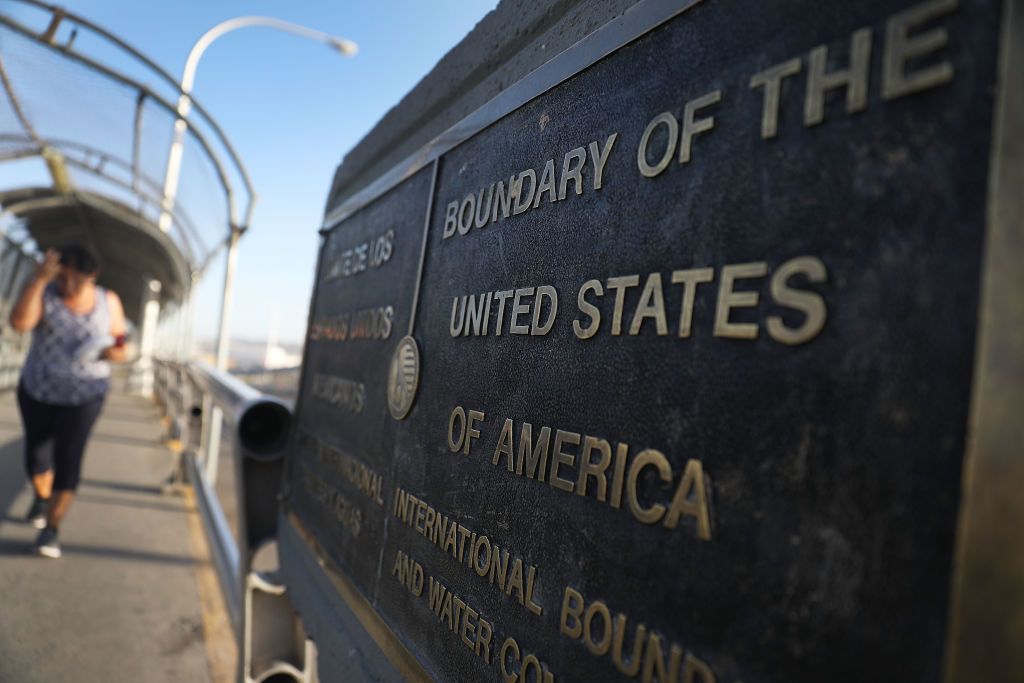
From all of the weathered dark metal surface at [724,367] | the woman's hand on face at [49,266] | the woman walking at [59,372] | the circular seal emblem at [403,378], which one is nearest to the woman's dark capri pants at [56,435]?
the woman walking at [59,372]

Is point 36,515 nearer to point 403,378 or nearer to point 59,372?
point 59,372

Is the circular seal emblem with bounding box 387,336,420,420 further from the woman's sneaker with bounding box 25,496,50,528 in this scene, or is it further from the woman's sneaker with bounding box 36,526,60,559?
the woman's sneaker with bounding box 25,496,50,528

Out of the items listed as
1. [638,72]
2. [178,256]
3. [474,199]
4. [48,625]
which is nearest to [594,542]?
[638,72]

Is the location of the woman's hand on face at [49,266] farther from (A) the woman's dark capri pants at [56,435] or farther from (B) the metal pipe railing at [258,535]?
(B) the metal pipe railing at [258,535]

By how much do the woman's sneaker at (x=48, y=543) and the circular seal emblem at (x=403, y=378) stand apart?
3.61 meters

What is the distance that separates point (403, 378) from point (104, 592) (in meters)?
3.18

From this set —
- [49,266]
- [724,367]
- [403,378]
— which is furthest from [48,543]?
[724,367]

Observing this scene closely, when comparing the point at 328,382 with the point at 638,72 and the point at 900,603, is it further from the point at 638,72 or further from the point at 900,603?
the point at 900,603

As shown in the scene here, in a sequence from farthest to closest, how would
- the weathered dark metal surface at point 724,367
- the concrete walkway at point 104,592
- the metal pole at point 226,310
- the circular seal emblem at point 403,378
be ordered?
the metal pole at point 226,310 < the concrete walkway at point 104,592 < the circular seal emblem at point 403,378 < the weathered dark metal surface at point 724,367

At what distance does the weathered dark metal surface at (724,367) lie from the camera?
0.67m

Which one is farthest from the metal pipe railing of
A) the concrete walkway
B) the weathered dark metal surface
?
the weathered dark metal surface

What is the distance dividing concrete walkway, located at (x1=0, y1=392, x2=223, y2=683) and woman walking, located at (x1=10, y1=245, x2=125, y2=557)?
1.13 feet

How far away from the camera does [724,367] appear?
884mm

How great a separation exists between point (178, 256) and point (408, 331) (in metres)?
12.1
